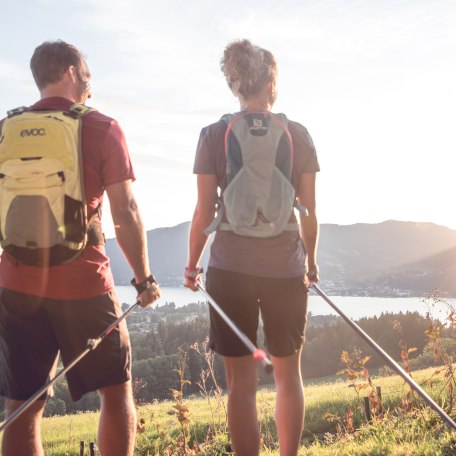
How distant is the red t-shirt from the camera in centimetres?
305

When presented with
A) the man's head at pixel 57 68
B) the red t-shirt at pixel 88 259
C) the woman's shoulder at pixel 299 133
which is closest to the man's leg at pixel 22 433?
the red t-shirt at pixel 88 259

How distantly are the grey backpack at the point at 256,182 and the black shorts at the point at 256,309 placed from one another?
1.00ft

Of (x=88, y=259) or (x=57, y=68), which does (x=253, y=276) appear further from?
(x=57, y=68)

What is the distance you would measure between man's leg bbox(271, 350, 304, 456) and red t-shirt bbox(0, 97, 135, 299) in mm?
1265

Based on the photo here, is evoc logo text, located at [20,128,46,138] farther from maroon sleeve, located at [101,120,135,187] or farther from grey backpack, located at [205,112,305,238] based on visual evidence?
grey backpack, located at [205,112,305,238]

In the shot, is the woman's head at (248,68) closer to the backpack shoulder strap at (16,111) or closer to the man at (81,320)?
the man at (81,320)

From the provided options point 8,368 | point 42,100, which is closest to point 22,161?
point 42,100

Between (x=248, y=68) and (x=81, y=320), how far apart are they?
1.89m

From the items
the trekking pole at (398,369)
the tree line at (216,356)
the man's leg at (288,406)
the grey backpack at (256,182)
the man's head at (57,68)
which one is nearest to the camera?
the trekking pole at (398,369)

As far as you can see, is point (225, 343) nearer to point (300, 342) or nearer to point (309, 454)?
point (300, 342)

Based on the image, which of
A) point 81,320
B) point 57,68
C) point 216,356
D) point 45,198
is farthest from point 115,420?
point 216,356

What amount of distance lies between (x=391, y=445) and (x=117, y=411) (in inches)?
90.1

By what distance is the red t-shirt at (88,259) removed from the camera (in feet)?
10.00

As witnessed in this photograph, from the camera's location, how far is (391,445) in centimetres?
426
